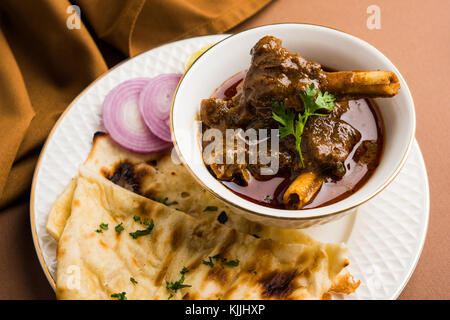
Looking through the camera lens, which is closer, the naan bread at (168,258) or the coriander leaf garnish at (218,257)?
the naan bread at (168,258)

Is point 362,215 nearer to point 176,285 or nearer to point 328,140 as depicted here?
point 328,140

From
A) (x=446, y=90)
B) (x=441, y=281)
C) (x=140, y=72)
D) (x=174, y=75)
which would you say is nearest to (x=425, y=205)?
(x=441, y=281)

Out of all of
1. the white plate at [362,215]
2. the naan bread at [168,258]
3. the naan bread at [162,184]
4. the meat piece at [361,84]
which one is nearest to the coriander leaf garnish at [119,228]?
the naan bread at [168,258]

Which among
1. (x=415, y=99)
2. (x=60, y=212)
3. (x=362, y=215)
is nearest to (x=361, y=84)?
(x=362, y=215)

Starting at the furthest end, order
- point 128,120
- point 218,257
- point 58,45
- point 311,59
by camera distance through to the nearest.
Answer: point 58,45 → point 128,120 → point 311,59 → point 218,257

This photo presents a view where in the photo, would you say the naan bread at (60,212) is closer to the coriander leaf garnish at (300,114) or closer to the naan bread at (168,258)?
the naan bread at (168,258)
